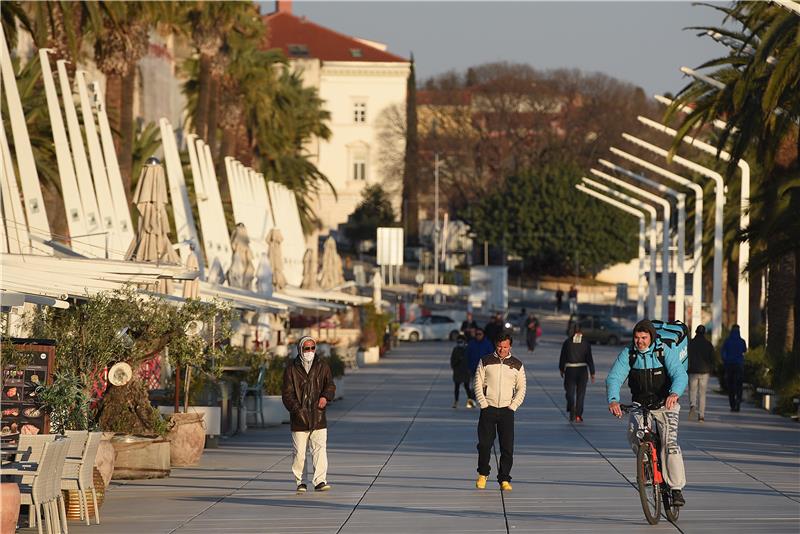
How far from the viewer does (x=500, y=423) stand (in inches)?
676

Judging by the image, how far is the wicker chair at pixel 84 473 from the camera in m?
13.9

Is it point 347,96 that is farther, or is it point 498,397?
point 347,96

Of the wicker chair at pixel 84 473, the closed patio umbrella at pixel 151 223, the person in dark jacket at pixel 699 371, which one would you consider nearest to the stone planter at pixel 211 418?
the closed patio umbrella at pixel 151 223

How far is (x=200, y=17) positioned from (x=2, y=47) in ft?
84.8

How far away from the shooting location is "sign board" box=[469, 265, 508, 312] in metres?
88.4

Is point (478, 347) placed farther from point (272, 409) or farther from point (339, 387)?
point (339, 387)

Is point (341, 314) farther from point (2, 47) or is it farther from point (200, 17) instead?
point (2, 47)

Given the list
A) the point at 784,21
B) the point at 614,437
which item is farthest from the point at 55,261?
the point at 784,21

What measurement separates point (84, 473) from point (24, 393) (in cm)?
190

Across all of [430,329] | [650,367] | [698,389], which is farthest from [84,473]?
[430,329]

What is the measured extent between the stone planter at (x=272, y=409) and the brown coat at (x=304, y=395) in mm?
9960

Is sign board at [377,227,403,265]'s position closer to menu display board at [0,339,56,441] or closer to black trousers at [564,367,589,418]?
black trousers at [564,367,589,418]

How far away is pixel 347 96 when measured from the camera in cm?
13775

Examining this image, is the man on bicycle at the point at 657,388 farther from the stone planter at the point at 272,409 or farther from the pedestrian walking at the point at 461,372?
the pedestrian walking at the point at 461,372
